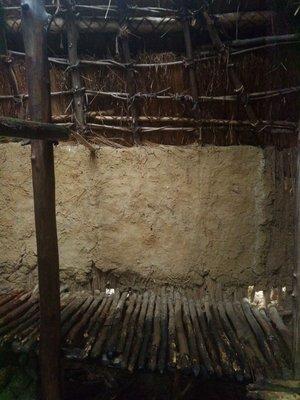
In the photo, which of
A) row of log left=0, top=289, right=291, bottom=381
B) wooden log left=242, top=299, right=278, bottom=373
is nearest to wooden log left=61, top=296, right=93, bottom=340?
row of log left=0, top=289, right=291, bottom=381

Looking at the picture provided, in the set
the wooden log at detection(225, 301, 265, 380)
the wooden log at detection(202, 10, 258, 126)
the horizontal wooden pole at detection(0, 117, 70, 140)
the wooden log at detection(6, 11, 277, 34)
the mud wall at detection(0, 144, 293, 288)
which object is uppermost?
the wooden log at detection(6, 11, 277, 34)

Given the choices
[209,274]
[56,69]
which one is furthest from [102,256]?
[56,69]

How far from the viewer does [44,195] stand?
5.45 feet

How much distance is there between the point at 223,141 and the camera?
2471 millimetres

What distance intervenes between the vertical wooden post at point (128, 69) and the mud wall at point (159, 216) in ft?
0.62

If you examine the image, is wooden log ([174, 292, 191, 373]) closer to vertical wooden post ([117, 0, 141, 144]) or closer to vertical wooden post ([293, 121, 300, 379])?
vertical wooden post ([293, 121, 300, 379])

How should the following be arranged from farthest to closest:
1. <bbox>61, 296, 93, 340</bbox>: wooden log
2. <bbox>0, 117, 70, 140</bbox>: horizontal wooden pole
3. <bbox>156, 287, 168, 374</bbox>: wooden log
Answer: <bbox>61, 296, 93, 340</bbox>: wooden log
<bbox>156, 287, 168, 374</bbox>: wooden log
<bbox>0, 117, 70, 140</bbox>: horizontal wooden pole

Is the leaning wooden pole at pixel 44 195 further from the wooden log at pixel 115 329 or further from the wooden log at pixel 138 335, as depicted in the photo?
the wooden log at pixel 138 335

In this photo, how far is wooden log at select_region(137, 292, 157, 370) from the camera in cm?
171

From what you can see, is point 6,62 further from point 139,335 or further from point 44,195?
point 139,335

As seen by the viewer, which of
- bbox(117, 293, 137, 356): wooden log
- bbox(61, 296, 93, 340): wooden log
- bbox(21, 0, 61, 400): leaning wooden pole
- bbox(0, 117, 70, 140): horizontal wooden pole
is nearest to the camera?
bbox(0, 117, 70, 140): horizontal wooden pole

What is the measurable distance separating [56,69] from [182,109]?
3.54 feet

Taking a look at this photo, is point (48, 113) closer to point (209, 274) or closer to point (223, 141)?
point (223, 141)

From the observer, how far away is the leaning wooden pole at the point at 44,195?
1567 mm
